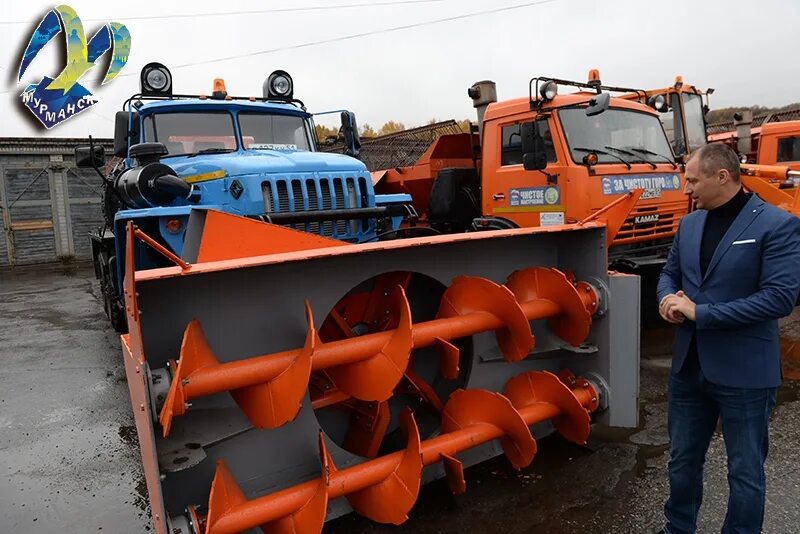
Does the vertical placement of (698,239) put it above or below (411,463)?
above

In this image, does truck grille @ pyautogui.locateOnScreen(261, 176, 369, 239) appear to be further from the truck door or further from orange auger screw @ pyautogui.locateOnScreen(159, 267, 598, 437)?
the truck door

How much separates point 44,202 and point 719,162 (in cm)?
1739

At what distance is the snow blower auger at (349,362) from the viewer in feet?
7.00

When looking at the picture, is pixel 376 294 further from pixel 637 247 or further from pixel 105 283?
pixel 105 283

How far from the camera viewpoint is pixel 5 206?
50.1ft

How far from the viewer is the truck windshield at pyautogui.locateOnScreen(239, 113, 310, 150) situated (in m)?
5.58

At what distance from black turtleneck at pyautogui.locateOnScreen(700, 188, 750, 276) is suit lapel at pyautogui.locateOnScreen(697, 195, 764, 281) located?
34mm

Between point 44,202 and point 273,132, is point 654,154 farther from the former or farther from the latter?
point 44,202

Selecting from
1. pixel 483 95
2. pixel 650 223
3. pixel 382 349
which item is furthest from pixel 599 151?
pixel 382 349

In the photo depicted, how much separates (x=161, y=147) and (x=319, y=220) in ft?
4.49

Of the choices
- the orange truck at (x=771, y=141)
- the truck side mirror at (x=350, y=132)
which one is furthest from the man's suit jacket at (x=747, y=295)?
the orange truck at (x=771, y=141)

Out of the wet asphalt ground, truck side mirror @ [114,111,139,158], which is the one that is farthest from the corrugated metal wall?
truck side mirror @ [114,111,139,158]

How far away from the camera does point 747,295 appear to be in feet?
7.28

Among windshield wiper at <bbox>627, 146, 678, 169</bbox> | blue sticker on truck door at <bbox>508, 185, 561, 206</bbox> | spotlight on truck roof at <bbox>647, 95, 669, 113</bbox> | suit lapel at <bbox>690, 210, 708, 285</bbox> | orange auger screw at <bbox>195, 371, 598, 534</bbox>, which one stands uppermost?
spotlight on truck roof at <bbox>647, 95, 669, 113</bbox>
